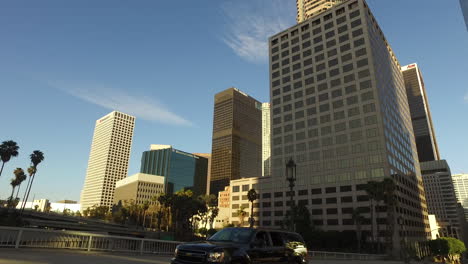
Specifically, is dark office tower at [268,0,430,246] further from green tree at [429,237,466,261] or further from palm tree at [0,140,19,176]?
palm tree at [0,140,19,176]

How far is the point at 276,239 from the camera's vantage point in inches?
409

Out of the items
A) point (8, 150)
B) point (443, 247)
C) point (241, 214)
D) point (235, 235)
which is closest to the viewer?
point (235, 235)

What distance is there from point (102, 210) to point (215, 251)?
192 m

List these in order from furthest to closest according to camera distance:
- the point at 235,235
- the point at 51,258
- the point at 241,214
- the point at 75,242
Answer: the point at 241,214 < the point at 75,242 < the point at 51,258 < the point at 235,235

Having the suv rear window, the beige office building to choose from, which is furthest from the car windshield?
the beige office building

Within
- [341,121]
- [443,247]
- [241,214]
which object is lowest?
[443,247]

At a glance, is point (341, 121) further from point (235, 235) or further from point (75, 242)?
point (235, 235)

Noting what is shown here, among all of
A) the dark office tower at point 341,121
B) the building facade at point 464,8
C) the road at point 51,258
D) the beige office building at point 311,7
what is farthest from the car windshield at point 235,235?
the beige office building at point 311,7

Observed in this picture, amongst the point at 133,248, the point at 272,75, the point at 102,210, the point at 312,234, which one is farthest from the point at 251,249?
the point at 102,210

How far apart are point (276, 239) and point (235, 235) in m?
1.65

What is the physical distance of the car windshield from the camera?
934 centimetres

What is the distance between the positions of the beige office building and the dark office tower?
203 ft

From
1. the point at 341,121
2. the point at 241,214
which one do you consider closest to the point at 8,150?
the point at 241,214

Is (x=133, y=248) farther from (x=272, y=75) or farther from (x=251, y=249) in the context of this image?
(x=272, y=75)
